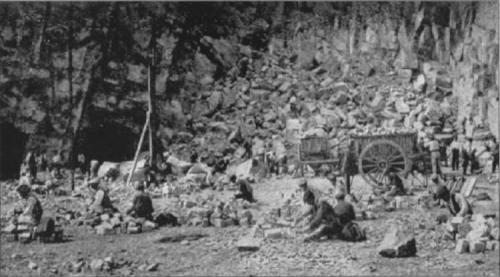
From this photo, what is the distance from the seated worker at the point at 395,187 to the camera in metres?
9.73

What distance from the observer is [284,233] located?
9.01 meters

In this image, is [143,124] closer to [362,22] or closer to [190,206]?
[190,206]

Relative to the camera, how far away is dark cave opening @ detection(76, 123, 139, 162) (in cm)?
1063

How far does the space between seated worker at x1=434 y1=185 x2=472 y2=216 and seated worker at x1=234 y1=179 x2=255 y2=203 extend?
2.28 m

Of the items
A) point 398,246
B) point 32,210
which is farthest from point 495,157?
point 32,210

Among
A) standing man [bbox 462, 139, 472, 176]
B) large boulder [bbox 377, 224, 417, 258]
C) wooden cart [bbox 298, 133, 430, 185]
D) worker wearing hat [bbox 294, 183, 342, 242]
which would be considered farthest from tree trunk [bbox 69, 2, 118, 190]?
standing man [bbox 462, 139, 472, 176]

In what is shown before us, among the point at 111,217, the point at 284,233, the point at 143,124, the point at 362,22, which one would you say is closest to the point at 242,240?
the point at 284,233

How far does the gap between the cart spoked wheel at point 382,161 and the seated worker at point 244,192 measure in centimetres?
172

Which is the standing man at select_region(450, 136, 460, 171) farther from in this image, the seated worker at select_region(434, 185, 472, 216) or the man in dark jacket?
the man in dark jacket

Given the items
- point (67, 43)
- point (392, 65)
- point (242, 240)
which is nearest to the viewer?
point (242, 240)

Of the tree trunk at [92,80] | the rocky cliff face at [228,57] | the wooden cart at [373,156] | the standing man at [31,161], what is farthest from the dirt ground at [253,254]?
the standing man at [31,161]

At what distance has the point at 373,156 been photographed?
425 inches

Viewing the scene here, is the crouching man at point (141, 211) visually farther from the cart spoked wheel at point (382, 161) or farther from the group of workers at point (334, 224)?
the cart spoked wheel at point (382, 161)

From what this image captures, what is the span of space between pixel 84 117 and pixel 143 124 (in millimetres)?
966
